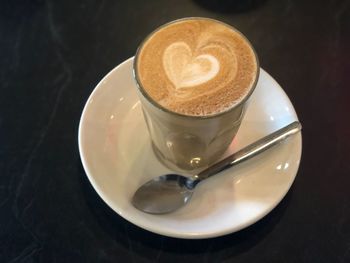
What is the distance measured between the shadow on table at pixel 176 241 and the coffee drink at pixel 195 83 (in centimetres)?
17

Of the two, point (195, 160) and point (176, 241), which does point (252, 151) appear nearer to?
point (195, 160)

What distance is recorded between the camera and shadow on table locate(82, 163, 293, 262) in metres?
0.74

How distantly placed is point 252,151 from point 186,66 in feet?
0.70

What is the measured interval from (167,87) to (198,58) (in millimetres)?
94

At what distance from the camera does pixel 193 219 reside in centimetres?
73

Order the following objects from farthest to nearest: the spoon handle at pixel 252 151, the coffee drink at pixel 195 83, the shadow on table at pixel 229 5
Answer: the shadow on table at pixel 229 5 < the spoon handle at pixel 252 151 < the coffee drink at pixel 195 83

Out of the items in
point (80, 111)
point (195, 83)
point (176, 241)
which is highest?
point (195, 83)

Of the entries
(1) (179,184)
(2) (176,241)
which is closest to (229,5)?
(1) (179,184)

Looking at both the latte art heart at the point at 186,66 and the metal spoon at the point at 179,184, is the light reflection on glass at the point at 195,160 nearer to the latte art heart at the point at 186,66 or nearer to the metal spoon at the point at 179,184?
the metal spoon at the point at 179,184

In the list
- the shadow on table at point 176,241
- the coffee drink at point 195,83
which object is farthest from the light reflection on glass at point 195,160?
the shadow on table at point 176,241

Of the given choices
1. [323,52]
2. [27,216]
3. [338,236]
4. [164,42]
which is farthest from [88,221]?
[323,52]

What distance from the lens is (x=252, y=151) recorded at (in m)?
0.81

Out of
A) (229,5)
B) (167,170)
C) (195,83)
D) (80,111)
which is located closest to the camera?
(195,83)

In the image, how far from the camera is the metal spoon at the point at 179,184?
2.45 feet
